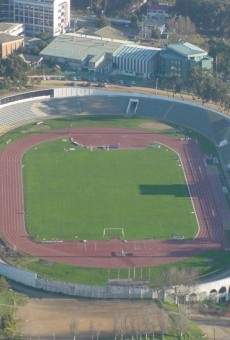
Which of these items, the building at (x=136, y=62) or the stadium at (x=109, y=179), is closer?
the stadium at (x=109, y=179)

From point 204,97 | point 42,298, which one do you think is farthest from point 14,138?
point 42,298

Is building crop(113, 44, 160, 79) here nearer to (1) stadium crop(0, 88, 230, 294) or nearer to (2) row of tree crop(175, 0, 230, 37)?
(1) stadium crop(0, 88, 230, 294)

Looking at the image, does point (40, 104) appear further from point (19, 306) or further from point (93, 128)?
point (19, 306)

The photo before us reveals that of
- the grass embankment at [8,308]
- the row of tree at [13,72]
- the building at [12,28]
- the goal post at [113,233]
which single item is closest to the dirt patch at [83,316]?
the grass embankment at [8,308]

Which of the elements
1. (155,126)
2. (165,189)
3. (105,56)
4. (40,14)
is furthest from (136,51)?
(165,189)

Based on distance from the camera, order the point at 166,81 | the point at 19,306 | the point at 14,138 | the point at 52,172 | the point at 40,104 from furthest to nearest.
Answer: the point at 166,81
the point at 40,104
the point at 14,138
the point at 52,172
the point at 19,306

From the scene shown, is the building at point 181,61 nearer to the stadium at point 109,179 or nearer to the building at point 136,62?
the building at point 136,62

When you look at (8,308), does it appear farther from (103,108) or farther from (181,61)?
(181,61)

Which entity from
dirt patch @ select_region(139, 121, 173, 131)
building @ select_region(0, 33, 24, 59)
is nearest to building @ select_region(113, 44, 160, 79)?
building @ select_region(0, 33, 24, 59)
